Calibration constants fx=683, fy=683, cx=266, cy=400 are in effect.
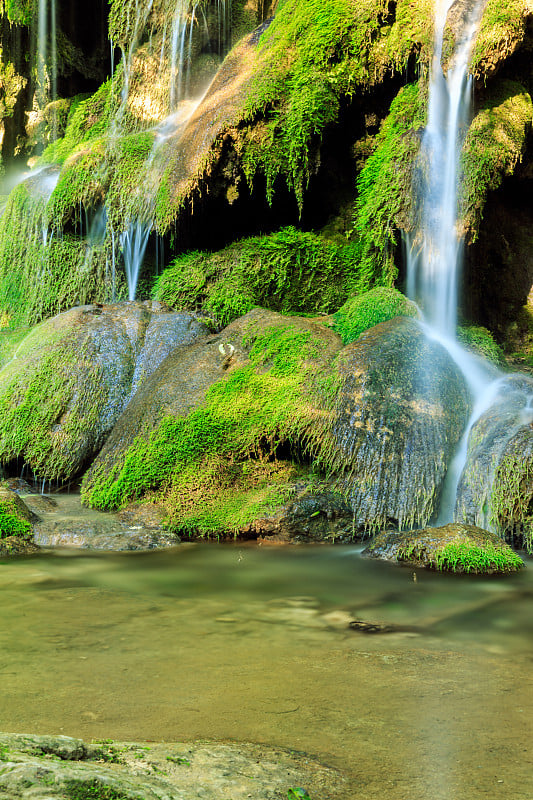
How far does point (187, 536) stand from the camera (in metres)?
6.12

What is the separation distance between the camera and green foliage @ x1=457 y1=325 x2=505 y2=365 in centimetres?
834

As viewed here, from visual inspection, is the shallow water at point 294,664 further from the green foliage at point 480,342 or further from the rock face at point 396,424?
the green foliage at point 480,342

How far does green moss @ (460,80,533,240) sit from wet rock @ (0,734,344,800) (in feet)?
25.6

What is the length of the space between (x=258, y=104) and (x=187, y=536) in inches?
258

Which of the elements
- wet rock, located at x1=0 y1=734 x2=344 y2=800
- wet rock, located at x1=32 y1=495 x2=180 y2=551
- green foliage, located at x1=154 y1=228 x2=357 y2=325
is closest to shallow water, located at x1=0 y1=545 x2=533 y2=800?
wet rock, located at x1=0 y1=734 x2=344 y2=800

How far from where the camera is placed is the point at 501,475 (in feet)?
18.3

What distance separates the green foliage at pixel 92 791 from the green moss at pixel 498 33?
29.8 ft

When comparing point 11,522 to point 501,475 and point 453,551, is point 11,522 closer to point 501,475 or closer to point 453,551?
point 453,551

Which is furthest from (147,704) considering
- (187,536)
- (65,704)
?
(187,536)

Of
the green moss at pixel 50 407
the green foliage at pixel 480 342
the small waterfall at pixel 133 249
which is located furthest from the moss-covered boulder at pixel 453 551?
the small waterfall at pixel 133 249

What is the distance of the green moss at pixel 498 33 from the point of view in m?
8.30

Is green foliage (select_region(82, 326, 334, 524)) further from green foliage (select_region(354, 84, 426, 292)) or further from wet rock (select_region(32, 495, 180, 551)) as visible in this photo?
green foliage (select_region(354, 84, 426, 292))

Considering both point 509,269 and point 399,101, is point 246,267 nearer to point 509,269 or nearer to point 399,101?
point 399,101

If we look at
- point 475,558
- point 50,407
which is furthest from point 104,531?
point 475,558
